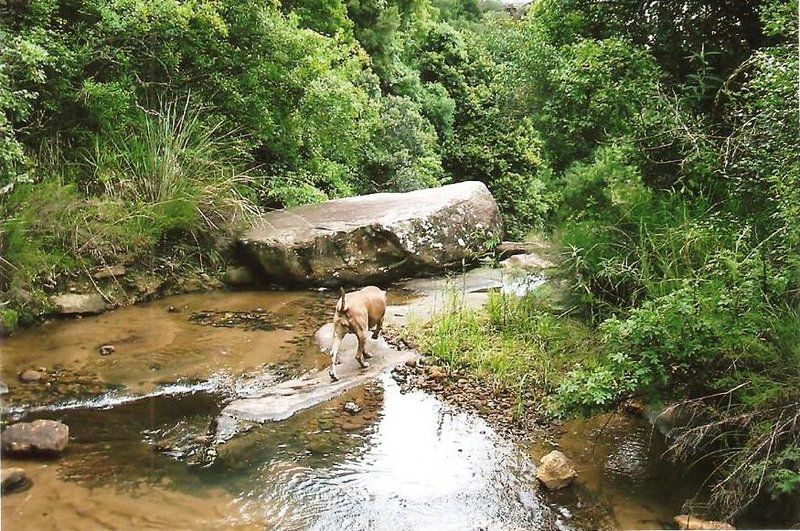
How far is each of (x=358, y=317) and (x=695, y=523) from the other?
2197 mm

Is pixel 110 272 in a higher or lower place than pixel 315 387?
higher

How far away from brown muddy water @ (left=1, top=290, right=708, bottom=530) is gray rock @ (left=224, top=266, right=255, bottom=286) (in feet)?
5.36

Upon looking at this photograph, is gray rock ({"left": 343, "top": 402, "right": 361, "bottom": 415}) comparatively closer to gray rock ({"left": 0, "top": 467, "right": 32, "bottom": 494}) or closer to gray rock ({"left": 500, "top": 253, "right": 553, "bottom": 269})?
gray rock ({"left": 0, "top": 467, "right": 32, "bottom": 494})

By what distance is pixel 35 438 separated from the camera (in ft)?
9.55

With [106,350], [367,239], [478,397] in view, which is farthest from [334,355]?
[367,239]

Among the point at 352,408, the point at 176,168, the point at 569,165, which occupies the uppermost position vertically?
the point at 176,168

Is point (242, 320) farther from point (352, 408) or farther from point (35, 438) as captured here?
point (35, 438)

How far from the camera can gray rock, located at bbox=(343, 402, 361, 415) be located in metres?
3.59

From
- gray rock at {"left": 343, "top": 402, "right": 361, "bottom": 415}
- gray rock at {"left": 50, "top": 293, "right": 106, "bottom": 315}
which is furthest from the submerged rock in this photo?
gray rock at {"left": 50, "top": 293, "right": 106, "bottom": 315}

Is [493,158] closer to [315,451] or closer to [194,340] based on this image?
[194,340]

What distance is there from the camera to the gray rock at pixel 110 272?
5172mm

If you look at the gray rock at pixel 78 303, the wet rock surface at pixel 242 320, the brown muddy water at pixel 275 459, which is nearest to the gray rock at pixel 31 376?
the brown muddy water at pixel 275 459

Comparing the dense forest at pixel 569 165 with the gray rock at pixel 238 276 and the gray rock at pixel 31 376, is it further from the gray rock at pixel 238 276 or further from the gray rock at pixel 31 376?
the gray rock at pixel 31 376

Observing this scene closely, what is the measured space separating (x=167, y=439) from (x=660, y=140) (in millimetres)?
2920
